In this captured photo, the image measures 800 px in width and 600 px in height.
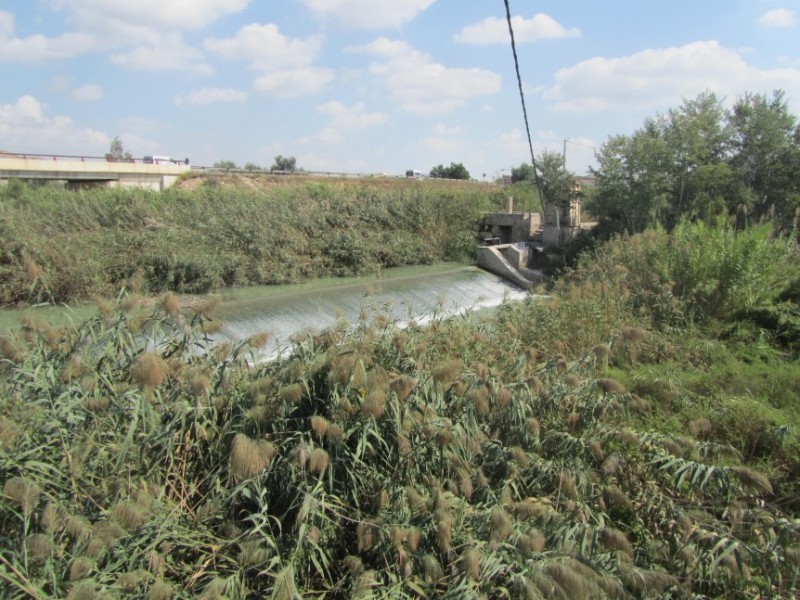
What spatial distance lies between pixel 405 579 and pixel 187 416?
170cm

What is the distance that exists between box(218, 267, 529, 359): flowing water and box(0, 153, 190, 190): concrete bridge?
45.7 feet

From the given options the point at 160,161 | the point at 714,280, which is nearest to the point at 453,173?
the point at 160,161

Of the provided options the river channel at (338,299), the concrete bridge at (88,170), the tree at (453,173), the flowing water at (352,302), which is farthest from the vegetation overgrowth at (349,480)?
the tree at (453,173)

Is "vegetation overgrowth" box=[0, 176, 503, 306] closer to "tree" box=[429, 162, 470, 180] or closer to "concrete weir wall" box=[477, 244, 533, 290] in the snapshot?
"concrete weir wall" box=[477, 244, 533, 290]

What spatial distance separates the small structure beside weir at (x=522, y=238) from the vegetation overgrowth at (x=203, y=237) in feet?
6.83

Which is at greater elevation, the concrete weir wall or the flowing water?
the concrete weir wall

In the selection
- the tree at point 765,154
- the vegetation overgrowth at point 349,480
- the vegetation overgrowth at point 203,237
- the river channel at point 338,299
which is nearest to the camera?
the vegetation overgrowth at point 349,480

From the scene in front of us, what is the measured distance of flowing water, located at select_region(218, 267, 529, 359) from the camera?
46.1ft

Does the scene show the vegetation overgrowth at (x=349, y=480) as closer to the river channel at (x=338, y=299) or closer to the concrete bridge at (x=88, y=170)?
the river channel at (x=338, y=299)

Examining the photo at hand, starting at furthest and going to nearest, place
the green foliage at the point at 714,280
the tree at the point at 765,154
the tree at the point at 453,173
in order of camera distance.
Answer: the tree at the point at 453,173
the tree at the point at 765,154
the green foliage at the point at 714,280

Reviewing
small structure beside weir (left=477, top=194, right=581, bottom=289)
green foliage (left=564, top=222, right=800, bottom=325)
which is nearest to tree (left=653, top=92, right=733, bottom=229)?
small structure beside weir (left=477, top=194, right=581, bottom=289)

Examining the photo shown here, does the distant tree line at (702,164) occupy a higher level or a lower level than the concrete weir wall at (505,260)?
higher

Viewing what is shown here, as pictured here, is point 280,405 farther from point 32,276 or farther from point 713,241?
point 713,241

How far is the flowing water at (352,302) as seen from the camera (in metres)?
14.1
